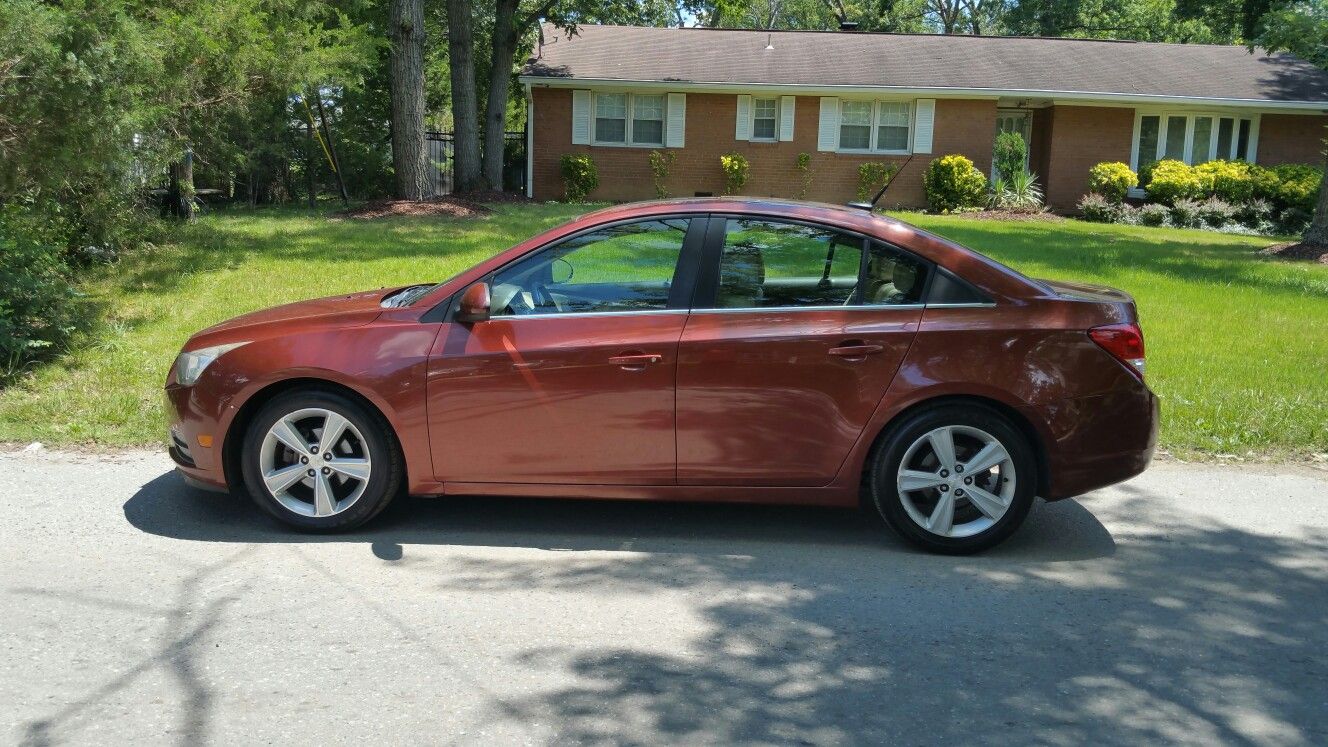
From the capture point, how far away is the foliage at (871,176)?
27.1 metres

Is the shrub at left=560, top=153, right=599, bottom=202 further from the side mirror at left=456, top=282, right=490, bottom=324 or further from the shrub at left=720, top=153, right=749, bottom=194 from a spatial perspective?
the side mirror at left=456, top=282, right=490, bottom=324

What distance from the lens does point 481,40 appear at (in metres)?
32.7

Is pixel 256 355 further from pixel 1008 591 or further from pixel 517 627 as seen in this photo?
pixel 1008 591

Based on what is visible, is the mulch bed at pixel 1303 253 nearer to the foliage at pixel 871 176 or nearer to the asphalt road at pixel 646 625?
the foliage at pixel 871 176

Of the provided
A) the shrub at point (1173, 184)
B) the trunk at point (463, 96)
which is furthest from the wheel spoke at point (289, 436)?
the shrub at point (1173, 184)

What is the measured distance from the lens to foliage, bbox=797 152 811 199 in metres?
27.4

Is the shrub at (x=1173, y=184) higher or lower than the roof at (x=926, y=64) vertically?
lower

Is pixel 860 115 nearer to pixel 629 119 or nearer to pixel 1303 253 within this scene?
pixel 629 119

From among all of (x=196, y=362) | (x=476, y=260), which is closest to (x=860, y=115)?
(x=476, y=260)

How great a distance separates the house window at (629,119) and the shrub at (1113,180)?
1037 centimetres

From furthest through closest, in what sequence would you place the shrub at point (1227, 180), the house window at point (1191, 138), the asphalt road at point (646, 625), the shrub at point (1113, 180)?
the house window at point (1191, 138) < the shrub at point (1113, 180) < the shrub at point (1227, 180) < the asphalt road at point (646, 625)

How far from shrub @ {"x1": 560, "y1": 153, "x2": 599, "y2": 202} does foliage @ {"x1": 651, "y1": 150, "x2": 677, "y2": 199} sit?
Answer: 4.79 feet

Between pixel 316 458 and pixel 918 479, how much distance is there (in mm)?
2895

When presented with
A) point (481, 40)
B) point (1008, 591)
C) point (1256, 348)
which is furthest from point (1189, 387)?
point (481, 40)
